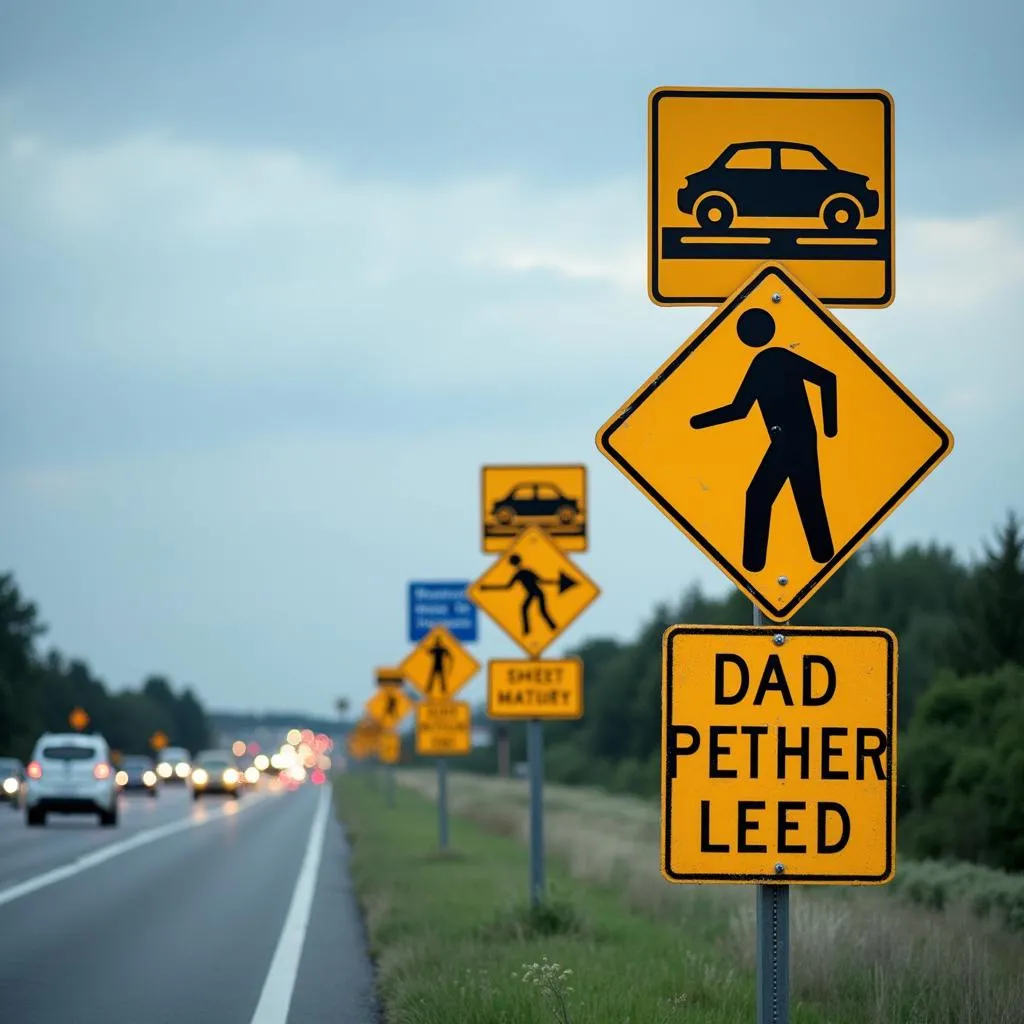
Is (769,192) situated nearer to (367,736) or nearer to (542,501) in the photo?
(542,501)

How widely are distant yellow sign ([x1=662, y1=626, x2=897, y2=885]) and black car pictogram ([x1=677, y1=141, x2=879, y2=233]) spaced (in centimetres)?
159

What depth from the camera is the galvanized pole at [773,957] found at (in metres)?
5.66

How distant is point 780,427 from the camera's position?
19.4 feet

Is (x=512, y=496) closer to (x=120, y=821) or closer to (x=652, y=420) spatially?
(x=652, y=420)

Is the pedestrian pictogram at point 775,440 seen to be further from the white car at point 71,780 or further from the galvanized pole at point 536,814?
the white car at point 71,780

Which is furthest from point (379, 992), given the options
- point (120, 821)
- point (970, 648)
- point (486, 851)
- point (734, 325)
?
point (970, 648)

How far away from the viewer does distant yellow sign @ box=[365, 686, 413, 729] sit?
120 feet

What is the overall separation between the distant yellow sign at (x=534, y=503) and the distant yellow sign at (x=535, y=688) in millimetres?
Answer: 1651

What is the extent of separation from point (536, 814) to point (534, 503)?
121 inches

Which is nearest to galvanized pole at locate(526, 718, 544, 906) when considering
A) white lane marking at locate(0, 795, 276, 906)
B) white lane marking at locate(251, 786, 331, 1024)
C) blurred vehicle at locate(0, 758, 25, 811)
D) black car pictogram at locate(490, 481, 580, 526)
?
white lane marking at locate(251, 786, 331, 1024)

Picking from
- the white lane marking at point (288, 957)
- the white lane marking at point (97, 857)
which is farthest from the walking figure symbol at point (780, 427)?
the white lane marking at point (97, 857)

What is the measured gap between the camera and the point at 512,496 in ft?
54.3

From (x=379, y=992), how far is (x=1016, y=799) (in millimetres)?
14859

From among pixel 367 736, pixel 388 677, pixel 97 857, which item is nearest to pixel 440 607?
pixel 97 857
